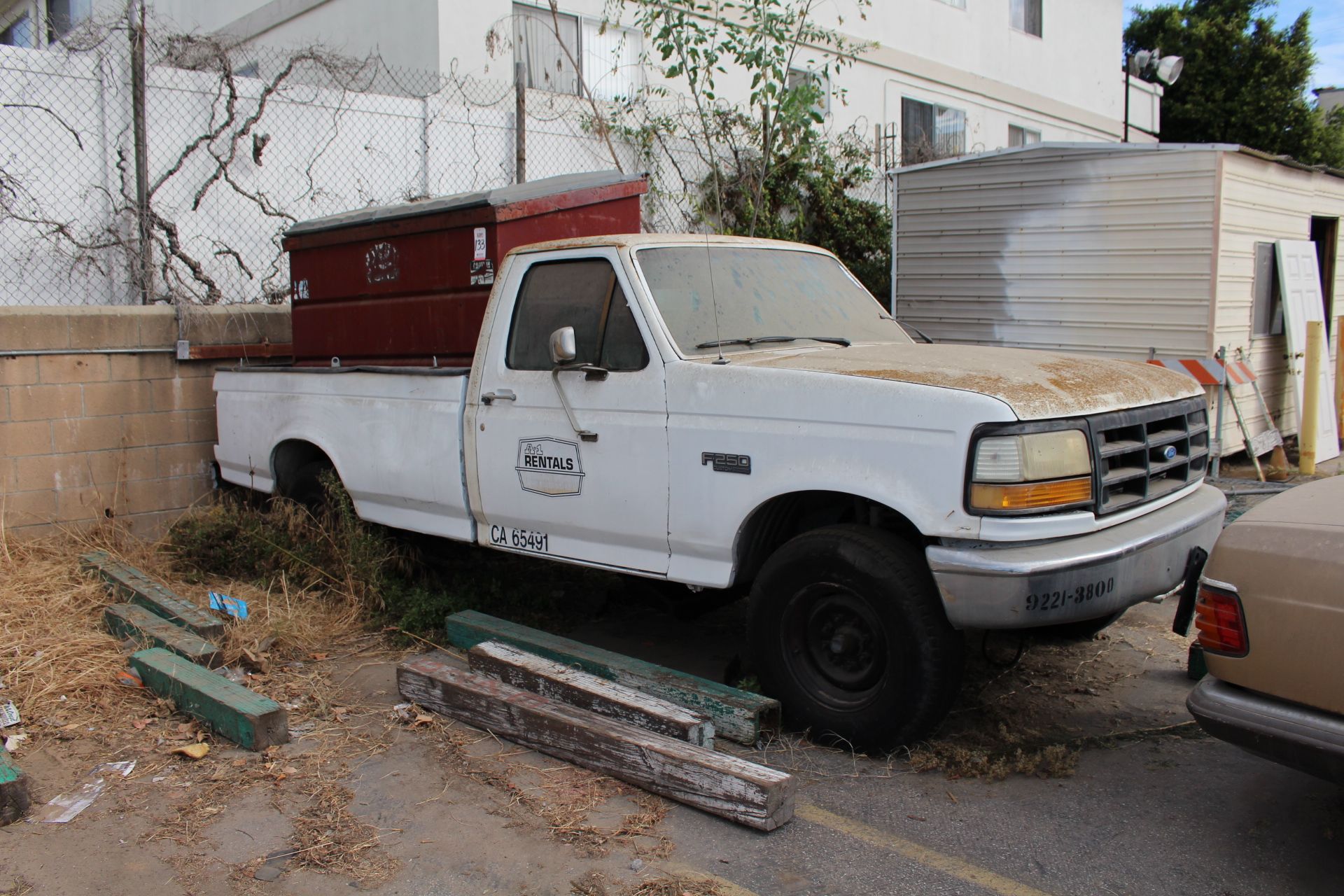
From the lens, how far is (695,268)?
16.2ft

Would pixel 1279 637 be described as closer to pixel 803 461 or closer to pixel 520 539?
pixel 803 461

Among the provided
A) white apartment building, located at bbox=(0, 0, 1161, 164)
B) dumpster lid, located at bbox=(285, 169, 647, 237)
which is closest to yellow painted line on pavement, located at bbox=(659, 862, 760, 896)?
dumpster lid, located at bbox=(285, 169, 647, 237)

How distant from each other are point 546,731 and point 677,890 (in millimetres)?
1060

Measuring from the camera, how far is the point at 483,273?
573cm

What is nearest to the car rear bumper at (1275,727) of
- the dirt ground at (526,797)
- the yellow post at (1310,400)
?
the dirt ground at (526,797)

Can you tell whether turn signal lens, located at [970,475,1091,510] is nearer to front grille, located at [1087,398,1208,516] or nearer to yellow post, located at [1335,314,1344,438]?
front grille, located at [1087,398,1208,516]

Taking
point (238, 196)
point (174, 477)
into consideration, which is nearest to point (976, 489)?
point (174, 477)

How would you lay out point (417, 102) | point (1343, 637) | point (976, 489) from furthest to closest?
point (417, 102) < point (976, 489) < point (1343, 637)

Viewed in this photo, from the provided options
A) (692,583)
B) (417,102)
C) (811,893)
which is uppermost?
(417,102)

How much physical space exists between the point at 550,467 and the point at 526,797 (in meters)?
1.57

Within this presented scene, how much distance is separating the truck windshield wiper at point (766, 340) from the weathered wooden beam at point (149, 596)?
8.98 feet

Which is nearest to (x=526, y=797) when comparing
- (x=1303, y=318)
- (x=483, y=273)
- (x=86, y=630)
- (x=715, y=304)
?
(x=715, y=304)

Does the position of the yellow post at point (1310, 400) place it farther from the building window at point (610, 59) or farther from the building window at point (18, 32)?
the building window at point (18, 32)

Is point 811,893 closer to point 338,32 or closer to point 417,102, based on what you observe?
point 417,102
